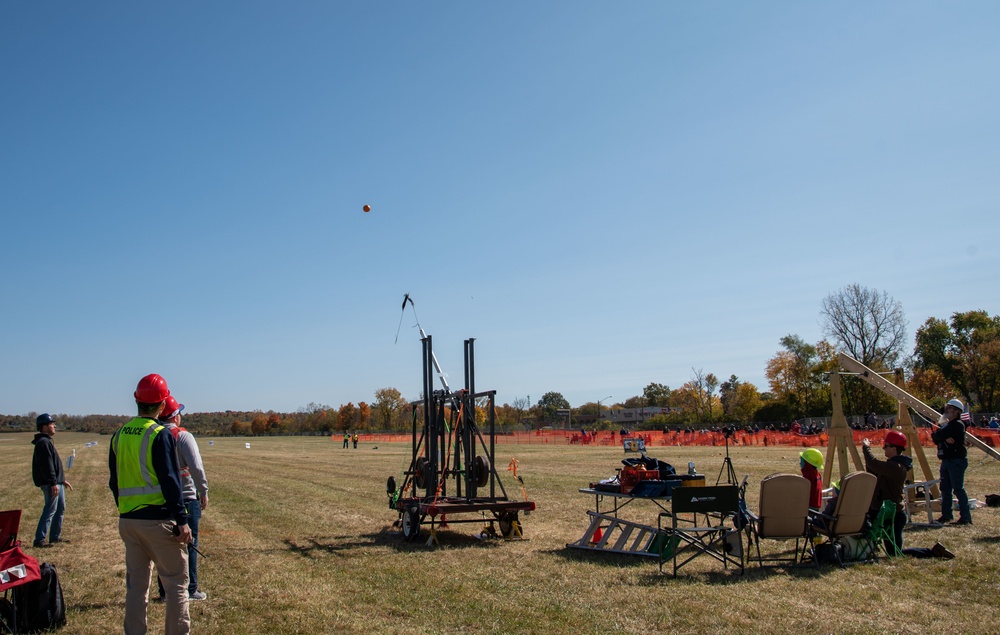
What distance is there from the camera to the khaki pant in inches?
205

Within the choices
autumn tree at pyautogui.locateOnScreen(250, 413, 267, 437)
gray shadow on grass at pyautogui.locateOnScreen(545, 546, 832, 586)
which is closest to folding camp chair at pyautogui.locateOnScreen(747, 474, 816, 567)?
gray shadow on grass at pyautogui.locateOnScreen(545, 546, 832, 586)

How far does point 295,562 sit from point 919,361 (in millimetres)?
81777

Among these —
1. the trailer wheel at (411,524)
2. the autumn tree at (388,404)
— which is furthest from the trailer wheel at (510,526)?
the autumn tree at (388,404)

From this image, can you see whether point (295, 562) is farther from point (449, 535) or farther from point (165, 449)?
point (165, 449)

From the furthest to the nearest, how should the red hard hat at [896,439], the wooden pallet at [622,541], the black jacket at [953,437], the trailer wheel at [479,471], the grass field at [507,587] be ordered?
the trailer wheel at [479,471] → the black jacket at [953,437] → the red hard hat at [896,439] → the wooden pallet at [622,541] → the grass field at [507,587]

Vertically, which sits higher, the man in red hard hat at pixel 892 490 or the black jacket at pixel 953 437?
the black jacket at pixel 953 437

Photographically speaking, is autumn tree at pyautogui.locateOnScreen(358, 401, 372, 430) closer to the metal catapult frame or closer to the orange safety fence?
the orange safety fence

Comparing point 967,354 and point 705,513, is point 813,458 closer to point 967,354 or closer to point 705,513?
point 705,513

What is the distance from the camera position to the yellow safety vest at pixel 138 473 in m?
5.21

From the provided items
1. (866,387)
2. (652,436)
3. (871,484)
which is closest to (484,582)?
(871,484)

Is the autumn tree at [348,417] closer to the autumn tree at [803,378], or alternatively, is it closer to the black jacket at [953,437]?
the autumn tree at [803,378]

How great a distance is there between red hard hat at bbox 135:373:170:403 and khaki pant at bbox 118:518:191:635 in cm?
85

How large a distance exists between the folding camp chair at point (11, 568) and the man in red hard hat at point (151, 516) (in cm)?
156

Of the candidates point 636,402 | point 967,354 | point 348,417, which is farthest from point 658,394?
point 967,354
